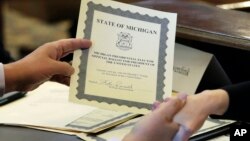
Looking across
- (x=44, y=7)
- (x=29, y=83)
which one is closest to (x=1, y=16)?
(x=44, y=7)

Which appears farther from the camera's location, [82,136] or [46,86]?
[46,86]

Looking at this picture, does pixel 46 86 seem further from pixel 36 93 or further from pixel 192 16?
pixel 192 16

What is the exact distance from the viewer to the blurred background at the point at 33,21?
307 centimetres

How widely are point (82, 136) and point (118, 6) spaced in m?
0.24

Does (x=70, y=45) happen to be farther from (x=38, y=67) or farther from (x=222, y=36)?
(x=222, y=36)

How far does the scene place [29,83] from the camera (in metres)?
0.95

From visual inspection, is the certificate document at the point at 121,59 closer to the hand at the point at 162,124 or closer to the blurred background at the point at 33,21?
the hand at the point at 162,124

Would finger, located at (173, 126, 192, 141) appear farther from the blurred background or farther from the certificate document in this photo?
the blurred background

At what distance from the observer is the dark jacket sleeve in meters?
0.78

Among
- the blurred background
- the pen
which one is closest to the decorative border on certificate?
the pen

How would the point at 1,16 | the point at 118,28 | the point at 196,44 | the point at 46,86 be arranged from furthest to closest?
the point at 1,16 → the point at 46,86 → the point at 196,44 → the point at 118,28

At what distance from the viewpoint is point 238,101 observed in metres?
0.78

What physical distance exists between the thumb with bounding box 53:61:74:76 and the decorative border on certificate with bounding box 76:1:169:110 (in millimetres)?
22

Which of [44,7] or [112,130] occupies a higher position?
[44,7]
